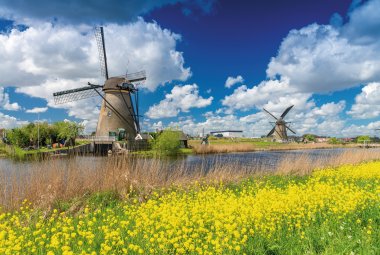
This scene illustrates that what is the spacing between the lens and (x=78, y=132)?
6681 cm

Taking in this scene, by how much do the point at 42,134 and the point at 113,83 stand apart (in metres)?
21.5

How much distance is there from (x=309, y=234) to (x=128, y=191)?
20.0 ft

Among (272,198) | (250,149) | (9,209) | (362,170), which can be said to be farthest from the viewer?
(250,149)

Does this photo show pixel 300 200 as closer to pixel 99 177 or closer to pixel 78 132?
pixel 99 177

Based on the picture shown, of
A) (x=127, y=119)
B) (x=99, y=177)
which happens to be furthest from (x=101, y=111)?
(x=99, y=177)

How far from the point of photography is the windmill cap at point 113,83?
140 feet

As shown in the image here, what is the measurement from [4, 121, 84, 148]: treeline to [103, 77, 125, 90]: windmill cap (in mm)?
10975

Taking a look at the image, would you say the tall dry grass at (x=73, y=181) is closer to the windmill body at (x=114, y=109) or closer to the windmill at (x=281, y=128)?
the windmill body at (x=114, y=109)

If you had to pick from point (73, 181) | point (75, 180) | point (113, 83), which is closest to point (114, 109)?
point (113, 83)

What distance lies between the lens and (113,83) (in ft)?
141

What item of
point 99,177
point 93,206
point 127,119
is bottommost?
point 93,206

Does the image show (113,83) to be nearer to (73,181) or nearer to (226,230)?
(73,181)

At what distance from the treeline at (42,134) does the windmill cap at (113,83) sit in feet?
36.0

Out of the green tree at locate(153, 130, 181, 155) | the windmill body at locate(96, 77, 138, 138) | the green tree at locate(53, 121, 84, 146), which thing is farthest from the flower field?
the green tree at locate(53, 121, 84, 146)
